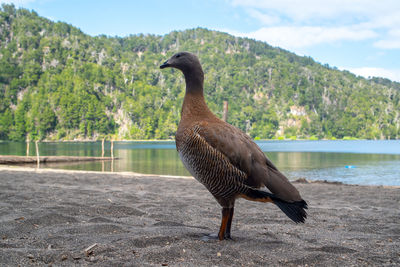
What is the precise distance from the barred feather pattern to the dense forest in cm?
13658

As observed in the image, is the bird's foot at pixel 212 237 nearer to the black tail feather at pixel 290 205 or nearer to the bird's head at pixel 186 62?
the black tail feather at pixel 290 205

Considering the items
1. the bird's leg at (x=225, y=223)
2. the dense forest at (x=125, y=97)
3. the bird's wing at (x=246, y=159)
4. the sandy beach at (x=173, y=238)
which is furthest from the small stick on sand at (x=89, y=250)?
the dense forest at (x=125, y=97)

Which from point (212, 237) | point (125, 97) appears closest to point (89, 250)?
point (212, 237)

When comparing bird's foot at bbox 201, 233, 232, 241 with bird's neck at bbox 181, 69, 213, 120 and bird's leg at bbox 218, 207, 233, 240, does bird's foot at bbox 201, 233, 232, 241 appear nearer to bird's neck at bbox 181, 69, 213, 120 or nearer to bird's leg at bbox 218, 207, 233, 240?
bird's leg at bbox 218, 207, 233, 240

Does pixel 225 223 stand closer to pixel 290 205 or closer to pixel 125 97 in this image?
pixel 290 205

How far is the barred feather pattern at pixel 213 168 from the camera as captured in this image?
12.1 ft

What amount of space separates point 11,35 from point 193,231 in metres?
193

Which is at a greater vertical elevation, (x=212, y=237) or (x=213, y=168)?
(x=213, y=168)

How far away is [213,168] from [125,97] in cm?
15711

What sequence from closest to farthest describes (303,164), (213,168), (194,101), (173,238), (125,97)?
(213,168), (173,238), (194,101), (303,164), (125,97)

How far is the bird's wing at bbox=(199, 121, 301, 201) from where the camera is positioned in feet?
12.3

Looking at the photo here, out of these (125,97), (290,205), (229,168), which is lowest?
(290,205)

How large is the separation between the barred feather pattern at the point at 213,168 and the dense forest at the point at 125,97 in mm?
136576

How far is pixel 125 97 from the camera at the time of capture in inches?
6137
